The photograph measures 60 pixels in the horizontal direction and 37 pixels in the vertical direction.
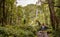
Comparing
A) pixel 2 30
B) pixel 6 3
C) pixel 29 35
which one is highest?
pixel 6 3

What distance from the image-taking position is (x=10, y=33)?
45.4ft

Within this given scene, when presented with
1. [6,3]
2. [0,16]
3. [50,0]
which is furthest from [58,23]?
[6,3]

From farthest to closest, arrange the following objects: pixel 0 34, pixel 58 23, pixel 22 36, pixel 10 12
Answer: pixel 10 12, pixel 58 23, pixel 22 36, pixel 0 34

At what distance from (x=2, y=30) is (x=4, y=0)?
10.4m

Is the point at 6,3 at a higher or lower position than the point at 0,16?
higher

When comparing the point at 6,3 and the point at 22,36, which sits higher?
the point at 6,3

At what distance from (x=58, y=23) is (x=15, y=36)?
4306mm

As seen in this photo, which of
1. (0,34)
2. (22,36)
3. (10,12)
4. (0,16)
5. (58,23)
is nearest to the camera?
(0,34)

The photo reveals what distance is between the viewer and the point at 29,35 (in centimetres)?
1614

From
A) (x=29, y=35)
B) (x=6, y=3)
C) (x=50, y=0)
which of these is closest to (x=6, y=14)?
(x=6, y=3)

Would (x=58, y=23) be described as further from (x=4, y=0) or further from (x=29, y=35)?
(x=4, y=0)

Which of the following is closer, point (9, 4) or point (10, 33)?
point (10, 33)

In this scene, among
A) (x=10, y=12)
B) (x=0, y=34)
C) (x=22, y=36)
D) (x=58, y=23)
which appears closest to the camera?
(x=0, y=34)

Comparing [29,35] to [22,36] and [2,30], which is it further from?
[2,30]
